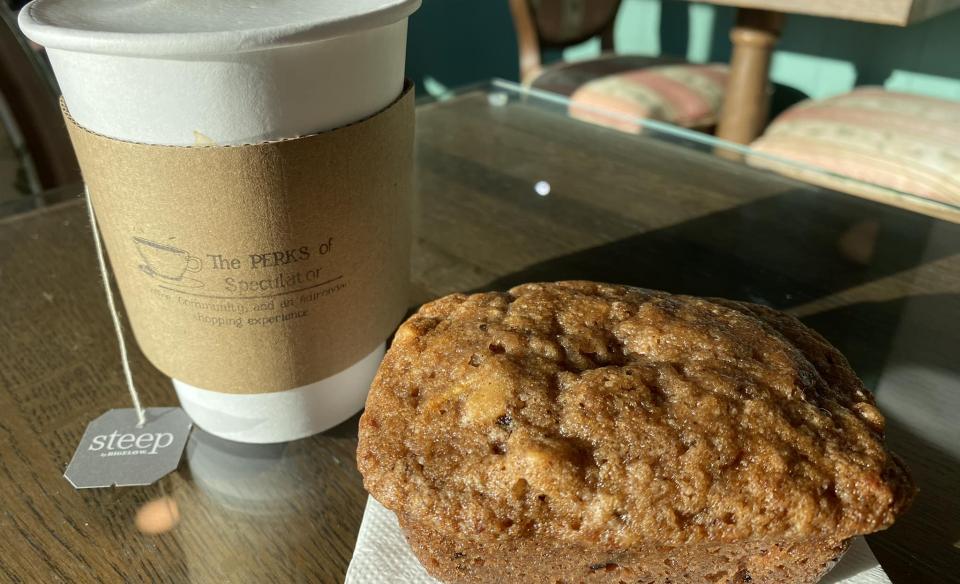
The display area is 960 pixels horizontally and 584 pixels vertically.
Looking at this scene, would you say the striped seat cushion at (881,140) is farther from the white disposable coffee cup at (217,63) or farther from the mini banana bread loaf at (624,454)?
the white disposable coffee cup at (217,63)

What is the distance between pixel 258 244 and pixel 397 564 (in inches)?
8.8

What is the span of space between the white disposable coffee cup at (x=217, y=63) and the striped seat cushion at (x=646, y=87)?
4.35 ft

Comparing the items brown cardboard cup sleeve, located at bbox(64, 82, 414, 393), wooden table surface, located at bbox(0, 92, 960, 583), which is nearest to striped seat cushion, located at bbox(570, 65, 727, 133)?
wooden table surface, located at bbox(0, 92, 960, 583)

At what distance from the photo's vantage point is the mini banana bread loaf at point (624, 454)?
1.19 feet

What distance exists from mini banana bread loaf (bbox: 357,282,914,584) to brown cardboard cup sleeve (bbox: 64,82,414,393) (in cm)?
7

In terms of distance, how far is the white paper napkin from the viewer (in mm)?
418

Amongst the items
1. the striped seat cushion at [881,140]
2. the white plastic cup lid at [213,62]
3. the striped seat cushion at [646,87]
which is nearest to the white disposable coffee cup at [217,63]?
the white plastic cup lid at [213,62]

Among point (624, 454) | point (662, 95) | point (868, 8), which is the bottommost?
point (662, 95)

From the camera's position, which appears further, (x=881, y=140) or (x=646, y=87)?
(x=646, y=87)

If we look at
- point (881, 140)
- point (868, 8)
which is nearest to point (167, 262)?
point (881, 140)

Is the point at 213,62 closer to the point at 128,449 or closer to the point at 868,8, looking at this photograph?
the point at 128,449

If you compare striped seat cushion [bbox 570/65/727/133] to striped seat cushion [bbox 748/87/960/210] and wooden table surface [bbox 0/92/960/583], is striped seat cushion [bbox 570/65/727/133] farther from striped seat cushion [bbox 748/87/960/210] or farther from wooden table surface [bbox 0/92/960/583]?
wooden table surface [bbox 0/92/960/583]

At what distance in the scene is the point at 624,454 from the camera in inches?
14.7

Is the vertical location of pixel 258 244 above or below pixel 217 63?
below
